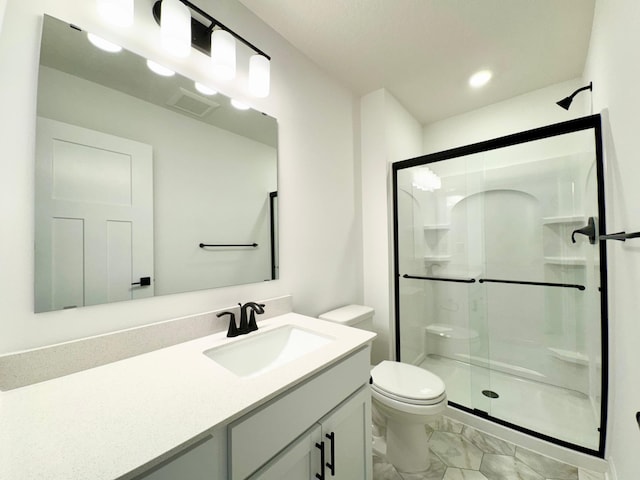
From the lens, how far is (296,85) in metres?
1.70

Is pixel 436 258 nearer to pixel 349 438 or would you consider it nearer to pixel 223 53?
pixel 349 438

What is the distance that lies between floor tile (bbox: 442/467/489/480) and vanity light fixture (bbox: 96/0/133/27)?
2476mm

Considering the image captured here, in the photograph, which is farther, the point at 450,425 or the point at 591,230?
the point at 450,425

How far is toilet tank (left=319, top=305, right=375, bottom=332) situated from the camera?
5.59ft

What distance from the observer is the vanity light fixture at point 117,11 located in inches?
35.2

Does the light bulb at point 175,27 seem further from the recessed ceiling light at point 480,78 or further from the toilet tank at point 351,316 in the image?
the recessed ceiling light at point 480,78

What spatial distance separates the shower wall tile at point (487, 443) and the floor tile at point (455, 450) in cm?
5

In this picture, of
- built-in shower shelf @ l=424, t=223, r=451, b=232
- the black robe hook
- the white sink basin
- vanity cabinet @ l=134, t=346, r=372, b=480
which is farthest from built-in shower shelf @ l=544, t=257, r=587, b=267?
the white sink basin

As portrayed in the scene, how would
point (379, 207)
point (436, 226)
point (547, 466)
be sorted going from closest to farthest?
point (547, 466) < point (379, 207) < point (436, 226)

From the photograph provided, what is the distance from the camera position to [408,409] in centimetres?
132

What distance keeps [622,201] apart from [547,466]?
146 centimetres

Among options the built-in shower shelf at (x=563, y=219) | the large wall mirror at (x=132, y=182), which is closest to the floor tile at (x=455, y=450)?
the large wall mirror at (x=132, y=182)

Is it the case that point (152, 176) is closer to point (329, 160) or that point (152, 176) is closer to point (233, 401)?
point (233, 401)

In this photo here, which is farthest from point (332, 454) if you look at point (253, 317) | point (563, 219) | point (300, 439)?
point (563, 219)
